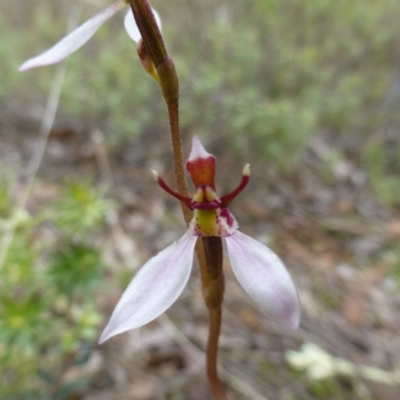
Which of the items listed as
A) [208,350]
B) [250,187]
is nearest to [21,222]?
[208,350]

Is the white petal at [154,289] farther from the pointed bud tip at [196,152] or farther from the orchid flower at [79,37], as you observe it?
the orchid flower at [79,37]

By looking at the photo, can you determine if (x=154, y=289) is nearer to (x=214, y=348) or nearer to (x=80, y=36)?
(x=214, y=348)

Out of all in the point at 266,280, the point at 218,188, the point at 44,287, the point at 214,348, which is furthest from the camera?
the point at 218,188

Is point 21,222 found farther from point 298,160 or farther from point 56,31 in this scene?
point 56,31

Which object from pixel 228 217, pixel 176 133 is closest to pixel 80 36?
pixel 176 133

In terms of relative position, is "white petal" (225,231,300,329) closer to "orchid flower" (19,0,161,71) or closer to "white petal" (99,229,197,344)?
"white petal" (99,229,197,344)

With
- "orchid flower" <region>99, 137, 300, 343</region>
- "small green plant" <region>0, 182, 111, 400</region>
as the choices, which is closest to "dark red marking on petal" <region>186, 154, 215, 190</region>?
"orchid flower" <region>99, 137, 300, 343</region>
